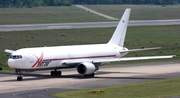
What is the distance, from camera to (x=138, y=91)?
47594mm

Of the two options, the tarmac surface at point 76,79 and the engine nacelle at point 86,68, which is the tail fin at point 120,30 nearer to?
the tarmac surface at point 76,79

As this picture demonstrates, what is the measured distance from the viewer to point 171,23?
437 ft

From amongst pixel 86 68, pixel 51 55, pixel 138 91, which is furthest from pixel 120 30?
pixel 138 91

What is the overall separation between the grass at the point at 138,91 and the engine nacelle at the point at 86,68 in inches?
330

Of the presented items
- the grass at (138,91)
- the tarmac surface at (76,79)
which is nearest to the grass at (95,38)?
the tarmac surface at (76,79)

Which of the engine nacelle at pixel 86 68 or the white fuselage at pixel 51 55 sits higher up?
the white fuselage at pixel 51 55

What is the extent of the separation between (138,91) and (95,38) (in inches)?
2149

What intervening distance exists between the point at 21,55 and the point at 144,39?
157ft

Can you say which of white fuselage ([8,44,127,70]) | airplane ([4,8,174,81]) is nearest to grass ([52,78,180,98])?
airplane ([4,8,174,81])

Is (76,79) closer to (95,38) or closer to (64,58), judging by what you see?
(64,58)

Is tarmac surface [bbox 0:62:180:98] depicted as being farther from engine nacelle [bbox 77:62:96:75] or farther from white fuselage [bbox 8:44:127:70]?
white fuselage [bbox 8:44:127:70]

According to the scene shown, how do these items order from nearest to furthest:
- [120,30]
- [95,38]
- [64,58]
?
[64,58], [120,30], [95,38]

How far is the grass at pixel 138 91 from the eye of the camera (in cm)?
4503

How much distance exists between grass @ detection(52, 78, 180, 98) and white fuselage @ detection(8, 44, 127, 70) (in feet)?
35.8
